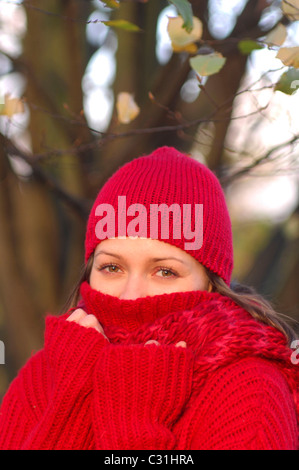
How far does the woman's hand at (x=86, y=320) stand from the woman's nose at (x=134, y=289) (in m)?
0.15

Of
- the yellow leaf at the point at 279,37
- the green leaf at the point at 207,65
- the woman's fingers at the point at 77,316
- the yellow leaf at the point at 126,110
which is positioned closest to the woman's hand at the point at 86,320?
the woman's fingers at the point at 77,316

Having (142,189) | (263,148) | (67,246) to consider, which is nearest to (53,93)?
(67,246)

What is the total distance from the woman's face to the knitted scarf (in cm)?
5

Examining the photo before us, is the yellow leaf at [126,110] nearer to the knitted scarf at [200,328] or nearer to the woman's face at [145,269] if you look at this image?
the woman's face at [145,269]

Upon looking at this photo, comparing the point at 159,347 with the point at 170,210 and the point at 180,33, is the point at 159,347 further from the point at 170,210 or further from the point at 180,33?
the point at 180,33

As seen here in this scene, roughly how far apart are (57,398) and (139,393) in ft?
1.00

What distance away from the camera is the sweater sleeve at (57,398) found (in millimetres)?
1979

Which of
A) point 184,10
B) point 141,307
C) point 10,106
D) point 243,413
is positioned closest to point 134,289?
point 141,307

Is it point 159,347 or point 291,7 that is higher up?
point 291,7

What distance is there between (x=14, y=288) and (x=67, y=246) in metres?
0.63

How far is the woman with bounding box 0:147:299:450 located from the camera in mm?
1917

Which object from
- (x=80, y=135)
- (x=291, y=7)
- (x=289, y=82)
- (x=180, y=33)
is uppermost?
(x=291, y=7)

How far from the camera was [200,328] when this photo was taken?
7.07ft

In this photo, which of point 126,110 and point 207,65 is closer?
point 207,65
